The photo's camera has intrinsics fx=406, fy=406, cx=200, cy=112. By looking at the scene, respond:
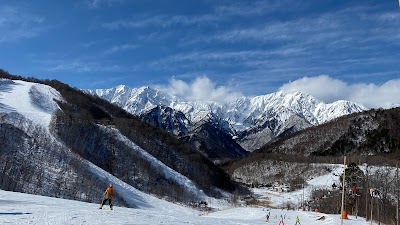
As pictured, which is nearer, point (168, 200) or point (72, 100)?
point (168, 200)

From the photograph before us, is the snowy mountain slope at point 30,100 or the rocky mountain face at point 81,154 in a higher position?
the snowy mountain slope at point 30,100

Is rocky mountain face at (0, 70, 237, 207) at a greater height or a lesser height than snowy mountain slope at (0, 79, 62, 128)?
lesser

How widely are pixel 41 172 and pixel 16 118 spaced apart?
109ft

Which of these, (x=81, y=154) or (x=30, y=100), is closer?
(x=81, y=154)

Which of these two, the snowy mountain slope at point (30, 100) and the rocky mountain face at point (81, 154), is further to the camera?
the snowy mountain slope at point (30, 100)

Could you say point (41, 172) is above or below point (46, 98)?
below

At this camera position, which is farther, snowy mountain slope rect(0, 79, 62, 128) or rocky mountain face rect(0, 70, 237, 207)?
snowy mountain slope rect(0, 79, 62, 128)

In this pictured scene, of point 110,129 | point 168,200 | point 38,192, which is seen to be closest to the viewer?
point 38,192

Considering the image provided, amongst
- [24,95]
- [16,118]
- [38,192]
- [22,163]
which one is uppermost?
[24,95]

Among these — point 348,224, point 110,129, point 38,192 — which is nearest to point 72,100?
point 110,129

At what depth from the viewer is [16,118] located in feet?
408

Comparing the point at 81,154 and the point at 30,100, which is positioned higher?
the point at 30,100

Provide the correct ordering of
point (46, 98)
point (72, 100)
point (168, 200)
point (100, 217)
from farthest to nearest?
point (72, 100)
point (46, 98)
point (168, 200)
point (100, 217)

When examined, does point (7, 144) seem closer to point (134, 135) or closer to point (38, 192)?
point (38, 192)
